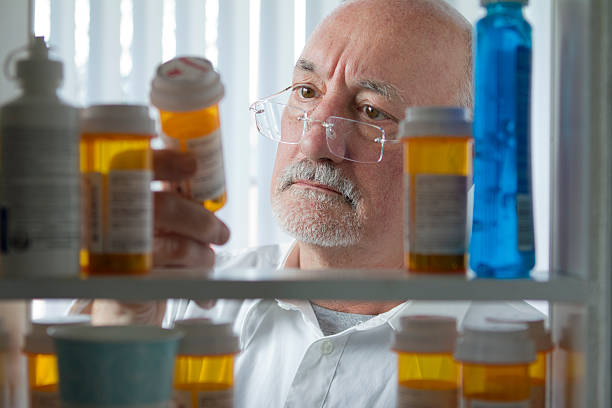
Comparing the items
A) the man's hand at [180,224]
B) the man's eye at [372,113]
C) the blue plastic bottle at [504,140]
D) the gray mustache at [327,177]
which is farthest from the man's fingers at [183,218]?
the man's eye at [372,113]

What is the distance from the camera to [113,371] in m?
0.66

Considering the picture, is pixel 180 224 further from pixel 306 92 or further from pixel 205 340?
pixel 306 92

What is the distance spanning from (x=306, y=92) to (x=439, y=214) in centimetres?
95

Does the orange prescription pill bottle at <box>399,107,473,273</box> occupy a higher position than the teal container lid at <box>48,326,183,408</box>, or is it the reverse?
the orange prescription pill bottle at <box>399,107,473,273</box>

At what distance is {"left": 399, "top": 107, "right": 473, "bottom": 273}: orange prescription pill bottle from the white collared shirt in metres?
0.71

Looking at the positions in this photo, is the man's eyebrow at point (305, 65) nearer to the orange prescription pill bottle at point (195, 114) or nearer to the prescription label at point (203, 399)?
the orange prescription pill bottle at point (195, 114)

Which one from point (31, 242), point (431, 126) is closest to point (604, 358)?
point (431, 126)

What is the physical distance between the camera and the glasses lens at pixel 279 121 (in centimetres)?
161

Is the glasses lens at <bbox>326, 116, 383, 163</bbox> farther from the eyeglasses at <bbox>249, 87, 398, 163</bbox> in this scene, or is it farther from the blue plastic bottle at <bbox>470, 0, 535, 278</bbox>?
the blue plastic bottle at <bbox>470, 0, 535, 278</bbox>

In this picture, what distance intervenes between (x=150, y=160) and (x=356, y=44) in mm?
927

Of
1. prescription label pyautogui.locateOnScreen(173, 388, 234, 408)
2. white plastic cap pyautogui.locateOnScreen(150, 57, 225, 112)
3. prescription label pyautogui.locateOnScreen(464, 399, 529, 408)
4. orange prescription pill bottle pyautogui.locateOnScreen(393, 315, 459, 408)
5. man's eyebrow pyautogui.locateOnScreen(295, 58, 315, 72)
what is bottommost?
prescription label pyautogui.locateOnScreen(173, 388, 234, 408)

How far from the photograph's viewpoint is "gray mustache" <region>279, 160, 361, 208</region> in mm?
1438

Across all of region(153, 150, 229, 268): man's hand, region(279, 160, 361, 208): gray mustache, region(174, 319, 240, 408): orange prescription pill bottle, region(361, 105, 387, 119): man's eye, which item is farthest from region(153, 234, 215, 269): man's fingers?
region(361, 105, 387, 119): man's eye

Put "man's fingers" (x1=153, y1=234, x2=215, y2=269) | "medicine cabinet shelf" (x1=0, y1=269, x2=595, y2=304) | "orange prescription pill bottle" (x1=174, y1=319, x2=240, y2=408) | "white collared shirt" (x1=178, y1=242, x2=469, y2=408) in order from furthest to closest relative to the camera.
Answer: "white collared shirt" (x1=178, y1=242, x2=469, y2=408) < "man's fingers" (x1=153, y1=234, x2=215, y2=269) < "orange prescription pill bottle" (x1=174, y1=319, x2=240, y2=408) < "medicine cabinet shelf" (x1=0, y1=269, x2=595, y2=304)
